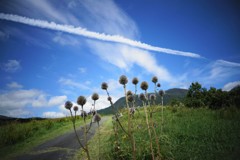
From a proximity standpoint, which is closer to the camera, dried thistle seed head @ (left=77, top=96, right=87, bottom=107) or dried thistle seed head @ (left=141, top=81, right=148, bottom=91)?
dried thistle seed head @ (left=77, top=96, right=87, bottom=107)

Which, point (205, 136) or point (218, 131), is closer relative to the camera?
point (205, 136)

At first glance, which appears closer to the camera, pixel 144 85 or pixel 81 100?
pixel 81 100

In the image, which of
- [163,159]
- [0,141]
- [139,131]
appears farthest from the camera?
[0,141]

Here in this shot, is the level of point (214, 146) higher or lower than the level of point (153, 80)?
lower

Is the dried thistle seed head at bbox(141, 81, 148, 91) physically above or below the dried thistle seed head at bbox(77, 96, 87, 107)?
above

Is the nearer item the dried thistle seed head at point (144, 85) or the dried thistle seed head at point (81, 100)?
the dried thistle seed head at point (81, 100)

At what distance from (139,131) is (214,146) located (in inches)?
86.9

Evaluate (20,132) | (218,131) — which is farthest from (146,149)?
(20,132)

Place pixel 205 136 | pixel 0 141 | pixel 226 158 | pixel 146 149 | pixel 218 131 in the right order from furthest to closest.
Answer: pixel 0 141 → pixel 218 131 → pixel 205 136 → pixel 146 149 → pixel 226 158

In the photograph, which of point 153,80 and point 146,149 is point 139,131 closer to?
point 146,149

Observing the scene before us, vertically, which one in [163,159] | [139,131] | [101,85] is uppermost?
[101,85]

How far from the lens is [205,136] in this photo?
3.91m

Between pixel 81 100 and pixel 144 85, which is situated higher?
pixel 144 85

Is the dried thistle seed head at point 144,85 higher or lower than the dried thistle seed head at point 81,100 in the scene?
higher
